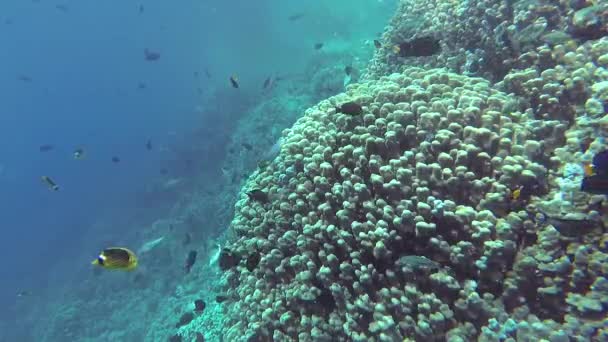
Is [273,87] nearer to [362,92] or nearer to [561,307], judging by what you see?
[362,92]

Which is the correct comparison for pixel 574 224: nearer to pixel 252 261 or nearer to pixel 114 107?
pixel 252 261

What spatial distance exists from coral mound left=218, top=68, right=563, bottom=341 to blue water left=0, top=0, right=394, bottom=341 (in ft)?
53.8

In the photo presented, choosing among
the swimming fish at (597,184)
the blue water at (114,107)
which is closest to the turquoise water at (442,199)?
the swimming fish at (597,184)

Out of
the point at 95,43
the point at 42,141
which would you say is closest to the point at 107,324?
the point at 42,141

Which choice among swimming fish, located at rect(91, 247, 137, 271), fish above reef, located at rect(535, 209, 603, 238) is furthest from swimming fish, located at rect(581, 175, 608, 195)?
swimming fish, located at rect(91, 247, 137, 271)

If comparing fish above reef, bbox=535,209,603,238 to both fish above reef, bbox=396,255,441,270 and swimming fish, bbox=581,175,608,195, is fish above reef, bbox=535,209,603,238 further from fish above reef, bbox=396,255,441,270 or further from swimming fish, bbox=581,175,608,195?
fish above reef, bbox=396,255,441,270

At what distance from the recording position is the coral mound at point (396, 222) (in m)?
3.10

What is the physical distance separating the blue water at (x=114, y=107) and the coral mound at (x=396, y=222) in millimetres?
16402

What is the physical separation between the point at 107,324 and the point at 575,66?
18.0 metres

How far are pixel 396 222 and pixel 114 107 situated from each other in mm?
75205

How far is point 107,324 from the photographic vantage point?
15547mm

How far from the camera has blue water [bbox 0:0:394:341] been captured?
2550 centimetres

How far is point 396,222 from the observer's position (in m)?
3.32

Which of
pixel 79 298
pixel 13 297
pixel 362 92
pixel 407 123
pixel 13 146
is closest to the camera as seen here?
pixel 407 123
